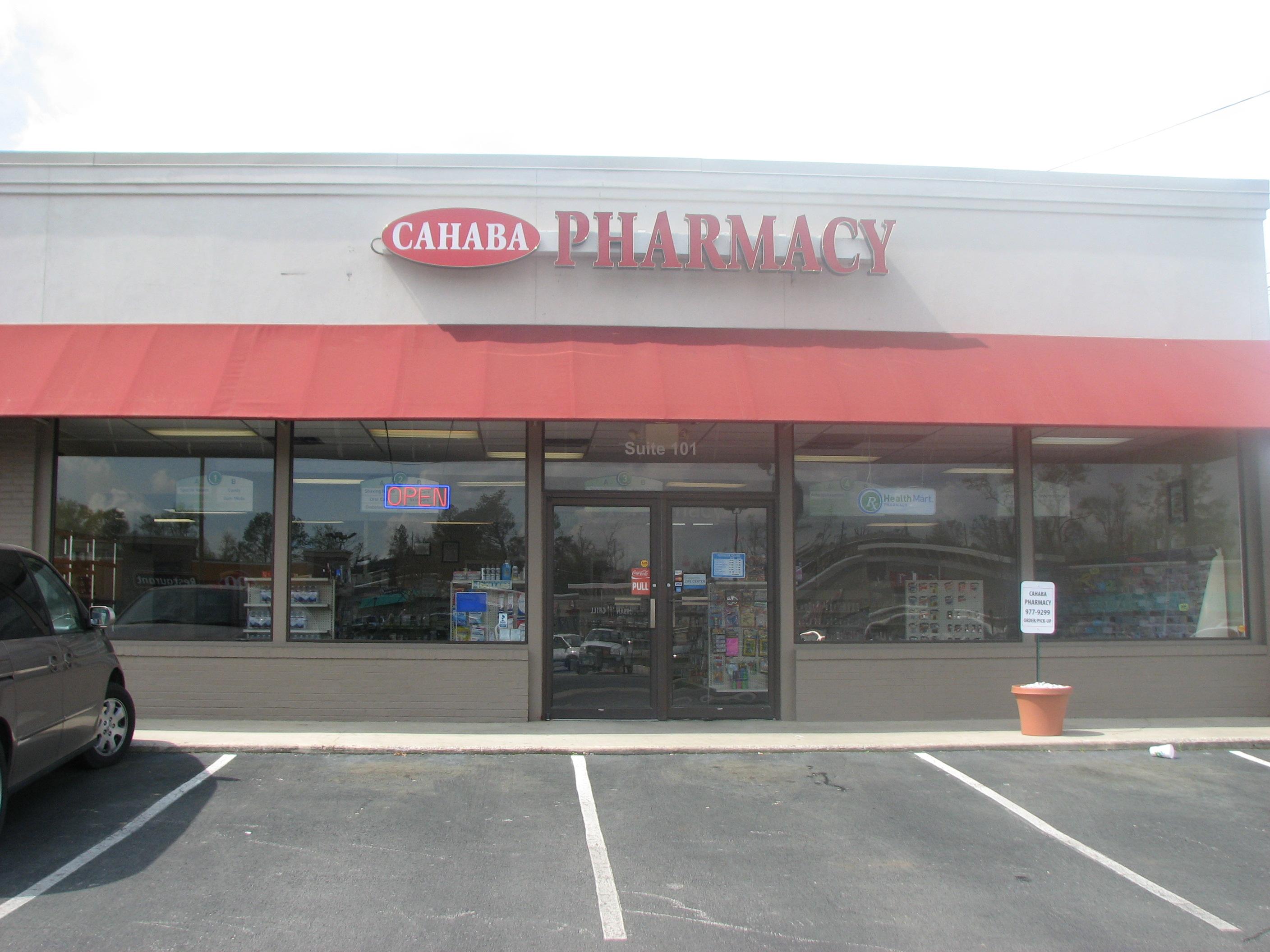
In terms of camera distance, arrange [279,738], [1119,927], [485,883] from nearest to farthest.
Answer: [1119,927]
[485,883]
[279,738]

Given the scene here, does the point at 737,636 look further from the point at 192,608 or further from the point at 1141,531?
the point at 192,608

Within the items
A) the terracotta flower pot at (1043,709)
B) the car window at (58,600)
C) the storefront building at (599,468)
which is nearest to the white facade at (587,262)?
the storefront building at (599,468)

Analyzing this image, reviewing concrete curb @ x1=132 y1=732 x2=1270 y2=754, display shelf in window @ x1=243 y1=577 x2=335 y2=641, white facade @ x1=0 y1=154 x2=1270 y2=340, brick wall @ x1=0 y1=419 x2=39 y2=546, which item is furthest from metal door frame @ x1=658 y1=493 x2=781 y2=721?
brick wall @ x1=0 y1=419 x2=39 y2=546

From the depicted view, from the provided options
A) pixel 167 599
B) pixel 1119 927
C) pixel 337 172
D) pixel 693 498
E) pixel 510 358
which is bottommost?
pixel 1119 927

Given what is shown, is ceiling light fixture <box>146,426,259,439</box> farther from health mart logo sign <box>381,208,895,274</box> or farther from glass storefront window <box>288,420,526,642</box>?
health mart logo sign <box>381,208,895,274</box>

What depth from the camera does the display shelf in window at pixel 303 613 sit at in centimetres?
940

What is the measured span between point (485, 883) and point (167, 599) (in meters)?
5.92

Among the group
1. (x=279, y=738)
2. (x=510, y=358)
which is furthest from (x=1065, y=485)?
(x=279, y=738)

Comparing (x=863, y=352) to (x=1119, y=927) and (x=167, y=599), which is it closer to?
(x=1119, y=927)

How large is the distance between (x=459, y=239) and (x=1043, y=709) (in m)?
7.33

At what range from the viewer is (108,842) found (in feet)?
18.4

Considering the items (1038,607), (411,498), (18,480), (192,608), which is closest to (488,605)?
(411,498)

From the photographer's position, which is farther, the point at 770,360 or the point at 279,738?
the point at 770,360

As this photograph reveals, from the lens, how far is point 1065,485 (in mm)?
10039
